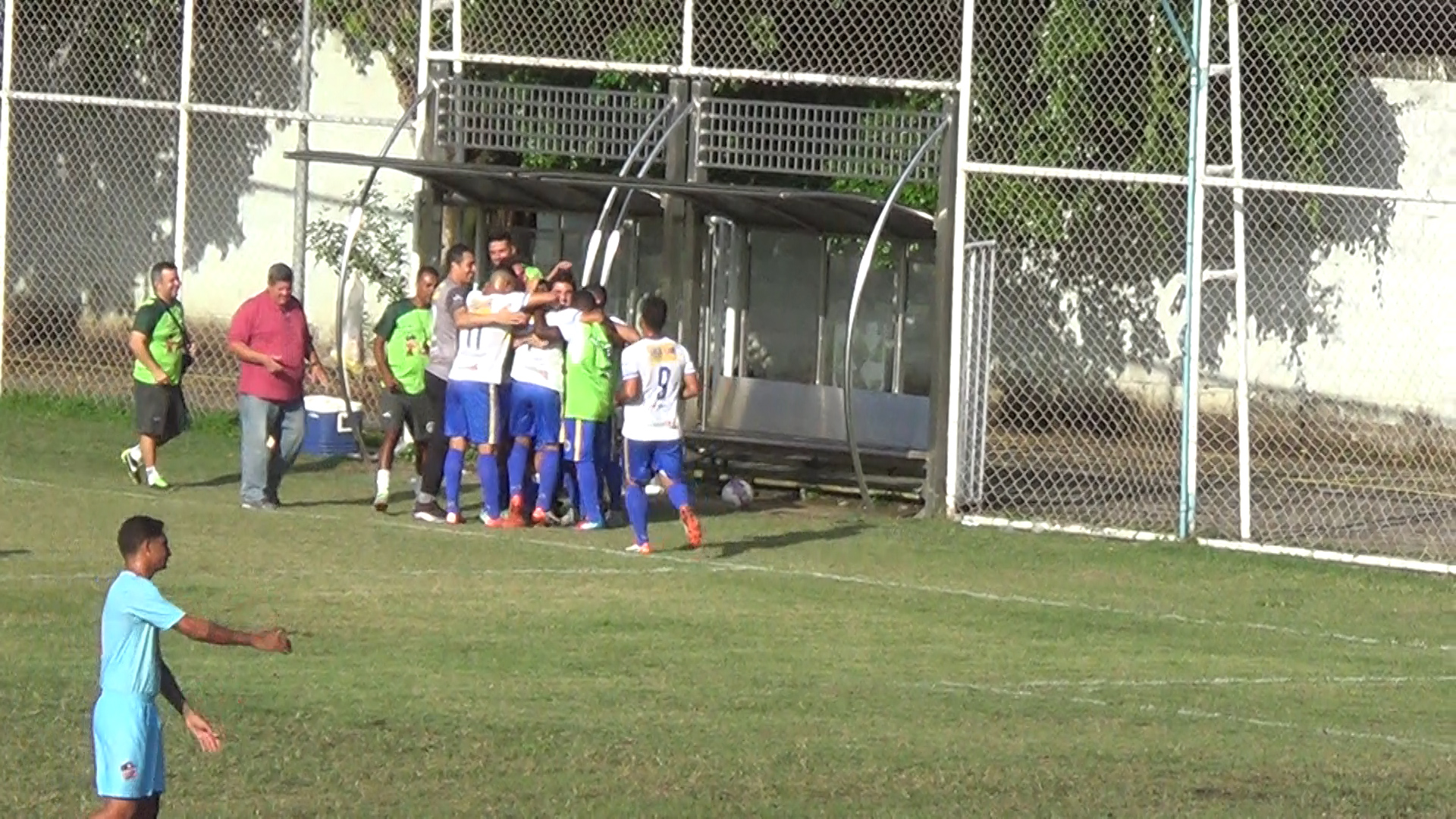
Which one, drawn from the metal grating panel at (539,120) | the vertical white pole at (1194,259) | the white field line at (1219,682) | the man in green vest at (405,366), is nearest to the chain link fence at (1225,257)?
the vertical white pole at (1194,259)

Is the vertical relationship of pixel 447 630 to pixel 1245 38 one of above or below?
below

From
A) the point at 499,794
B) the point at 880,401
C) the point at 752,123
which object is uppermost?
the point at 752,123

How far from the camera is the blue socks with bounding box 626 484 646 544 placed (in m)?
15.4

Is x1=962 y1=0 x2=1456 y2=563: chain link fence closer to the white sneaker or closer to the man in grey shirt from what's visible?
the man in grey shirt

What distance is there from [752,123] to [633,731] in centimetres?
953

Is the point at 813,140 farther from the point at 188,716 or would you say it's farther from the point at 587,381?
the point at 188,716

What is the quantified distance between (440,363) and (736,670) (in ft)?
20.3

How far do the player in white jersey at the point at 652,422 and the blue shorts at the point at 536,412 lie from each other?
96 centimetres

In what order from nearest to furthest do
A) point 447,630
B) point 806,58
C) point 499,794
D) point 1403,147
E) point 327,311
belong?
point 499,794 < point 447,630 < point 806,58 < point 1403,147 < point 327,311

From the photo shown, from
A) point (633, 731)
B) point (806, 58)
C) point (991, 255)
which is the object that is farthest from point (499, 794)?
point (806, 58)

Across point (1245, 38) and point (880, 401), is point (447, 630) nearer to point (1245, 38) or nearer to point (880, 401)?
point (880, 401)

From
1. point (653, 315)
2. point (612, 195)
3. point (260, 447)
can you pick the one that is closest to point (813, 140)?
point (612, 195)

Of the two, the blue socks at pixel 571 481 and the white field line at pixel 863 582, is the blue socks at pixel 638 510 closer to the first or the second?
the white field line at pixel 863 582

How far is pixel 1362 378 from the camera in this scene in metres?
22.0
